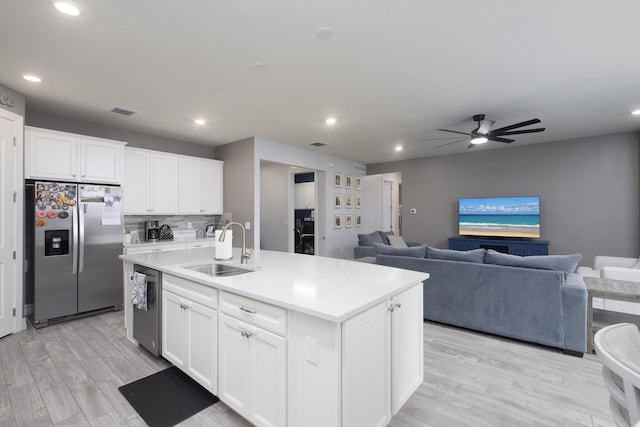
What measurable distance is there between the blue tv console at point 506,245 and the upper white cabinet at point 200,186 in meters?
4.94

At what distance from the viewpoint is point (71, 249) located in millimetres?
3664

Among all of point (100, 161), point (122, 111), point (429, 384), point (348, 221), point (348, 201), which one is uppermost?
point (122, 111)

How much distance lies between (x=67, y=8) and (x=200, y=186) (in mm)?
3481

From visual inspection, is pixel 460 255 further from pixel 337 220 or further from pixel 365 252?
pixel 337 220

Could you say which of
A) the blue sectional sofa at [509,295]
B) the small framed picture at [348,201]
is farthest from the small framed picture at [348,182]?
the blue sectional sofa at [509,295]

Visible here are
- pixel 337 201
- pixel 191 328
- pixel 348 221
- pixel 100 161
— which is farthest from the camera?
pixel 348 221

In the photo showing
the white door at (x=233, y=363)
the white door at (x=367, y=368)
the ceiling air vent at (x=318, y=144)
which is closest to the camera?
the white door at (x=367, y=368)

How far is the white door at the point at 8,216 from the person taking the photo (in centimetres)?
313

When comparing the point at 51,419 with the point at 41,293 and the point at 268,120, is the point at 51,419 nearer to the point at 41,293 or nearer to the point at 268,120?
the point at 41,293

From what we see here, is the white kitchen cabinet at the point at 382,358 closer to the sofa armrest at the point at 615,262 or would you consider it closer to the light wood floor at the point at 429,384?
the light wood floor at the point at 429,384

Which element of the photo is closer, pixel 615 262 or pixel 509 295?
pixel 509 295

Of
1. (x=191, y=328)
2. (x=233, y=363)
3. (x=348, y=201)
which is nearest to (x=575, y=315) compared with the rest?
(x=233, y=363)

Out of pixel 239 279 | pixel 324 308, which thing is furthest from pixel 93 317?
pixel 324 308

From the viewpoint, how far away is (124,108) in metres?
3.72
